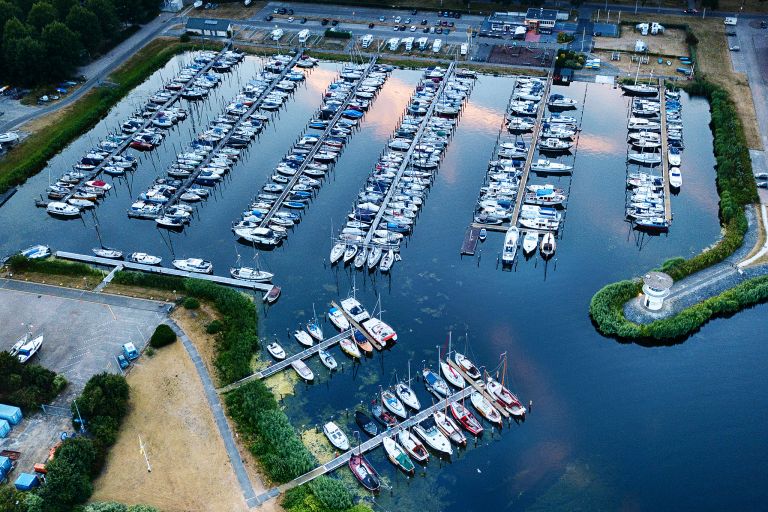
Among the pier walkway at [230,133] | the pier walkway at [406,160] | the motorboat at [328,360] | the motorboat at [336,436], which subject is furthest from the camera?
the pier walkway at [230,133]

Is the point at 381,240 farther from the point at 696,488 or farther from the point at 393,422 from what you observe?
the point at 696,488

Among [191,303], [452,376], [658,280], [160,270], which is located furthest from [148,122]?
[658,280]

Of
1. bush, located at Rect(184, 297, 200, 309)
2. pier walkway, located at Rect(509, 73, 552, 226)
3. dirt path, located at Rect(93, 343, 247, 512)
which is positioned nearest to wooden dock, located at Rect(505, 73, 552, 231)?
pier walkway, located at Rect(509, 73, 552, 226)

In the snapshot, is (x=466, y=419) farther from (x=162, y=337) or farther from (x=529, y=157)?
(x=529, y=157)

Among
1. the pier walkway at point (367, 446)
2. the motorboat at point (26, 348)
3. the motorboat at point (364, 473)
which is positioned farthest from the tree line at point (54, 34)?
the motorboat at point (364, 473)

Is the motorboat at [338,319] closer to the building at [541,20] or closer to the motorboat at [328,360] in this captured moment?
the motorboat at [328,360]

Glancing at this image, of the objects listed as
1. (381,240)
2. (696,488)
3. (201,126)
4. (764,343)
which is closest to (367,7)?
(201,126)

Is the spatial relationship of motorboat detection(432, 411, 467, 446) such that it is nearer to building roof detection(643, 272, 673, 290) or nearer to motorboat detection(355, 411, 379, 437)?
motorboat detection(355, 411, 379, 437)
